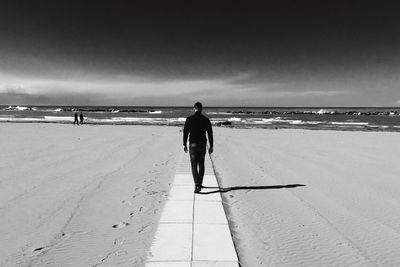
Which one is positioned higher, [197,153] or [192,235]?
[197,153]

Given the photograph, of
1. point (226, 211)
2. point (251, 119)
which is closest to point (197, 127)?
point (226, 211)

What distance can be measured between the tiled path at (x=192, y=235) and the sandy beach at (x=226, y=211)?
19cm

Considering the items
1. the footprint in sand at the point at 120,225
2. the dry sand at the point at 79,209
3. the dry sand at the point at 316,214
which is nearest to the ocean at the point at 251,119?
the dry sand at the point at 316,214

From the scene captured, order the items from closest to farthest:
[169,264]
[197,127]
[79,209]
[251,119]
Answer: [169,264]
[79,209]
[197,127]
[251,119]

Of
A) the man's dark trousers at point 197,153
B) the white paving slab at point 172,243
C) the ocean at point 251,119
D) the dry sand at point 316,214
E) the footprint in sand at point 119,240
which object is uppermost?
the man's dark trousers at point 197,153

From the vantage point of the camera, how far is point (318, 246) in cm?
470

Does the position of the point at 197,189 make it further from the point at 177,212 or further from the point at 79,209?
the point at 79,209

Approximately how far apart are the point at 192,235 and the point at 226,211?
5.06ft

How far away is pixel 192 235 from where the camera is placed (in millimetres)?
4719

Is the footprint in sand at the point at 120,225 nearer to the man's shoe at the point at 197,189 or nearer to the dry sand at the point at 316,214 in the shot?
the dry sand at the point at 316,214

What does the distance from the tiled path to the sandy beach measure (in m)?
0.19

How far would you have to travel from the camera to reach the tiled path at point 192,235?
3982 millimetres

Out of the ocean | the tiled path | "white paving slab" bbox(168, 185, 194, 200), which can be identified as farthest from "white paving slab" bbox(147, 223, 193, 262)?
the ocean

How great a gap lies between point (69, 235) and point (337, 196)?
5.76 meters
